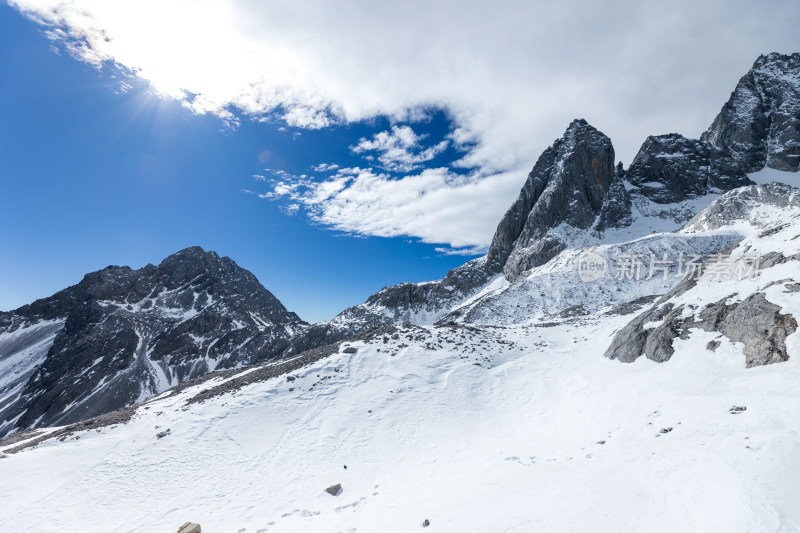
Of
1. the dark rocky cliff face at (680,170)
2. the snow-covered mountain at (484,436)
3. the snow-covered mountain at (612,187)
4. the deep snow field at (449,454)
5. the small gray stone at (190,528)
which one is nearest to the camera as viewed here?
the deep snow field at (449,454)

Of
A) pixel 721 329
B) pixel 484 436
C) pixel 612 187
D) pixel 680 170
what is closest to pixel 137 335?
pixel 484 436

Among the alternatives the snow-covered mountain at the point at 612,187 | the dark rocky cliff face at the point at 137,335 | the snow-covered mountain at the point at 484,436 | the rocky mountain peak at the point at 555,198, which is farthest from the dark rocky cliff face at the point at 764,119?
the dark rocky cliff face at the point at 137,335

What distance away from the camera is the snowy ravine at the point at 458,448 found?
273 inches

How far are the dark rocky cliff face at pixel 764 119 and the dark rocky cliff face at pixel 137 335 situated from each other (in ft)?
584

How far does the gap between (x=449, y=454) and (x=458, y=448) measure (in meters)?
0.58

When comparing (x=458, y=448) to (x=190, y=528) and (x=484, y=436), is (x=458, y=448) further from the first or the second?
(x=190, y=528)

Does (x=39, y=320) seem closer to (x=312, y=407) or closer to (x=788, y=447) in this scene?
(x=312, y=407)

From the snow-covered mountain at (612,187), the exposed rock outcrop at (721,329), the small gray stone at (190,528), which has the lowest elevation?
the small gray stone at (190,528)

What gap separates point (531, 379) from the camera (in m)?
19.8

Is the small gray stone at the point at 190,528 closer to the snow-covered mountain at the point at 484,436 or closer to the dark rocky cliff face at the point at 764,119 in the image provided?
the snow-covered mountain at the point at 484,436

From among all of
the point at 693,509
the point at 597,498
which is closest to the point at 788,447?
the point at 693,509

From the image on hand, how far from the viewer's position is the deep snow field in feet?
22.4

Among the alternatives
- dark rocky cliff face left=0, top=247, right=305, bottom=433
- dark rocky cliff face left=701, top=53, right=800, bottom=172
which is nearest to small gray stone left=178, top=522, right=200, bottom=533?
dark rocky cliff face left=0, top=247, right=305, bottom=433

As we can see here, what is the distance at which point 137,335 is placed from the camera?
128 metres
